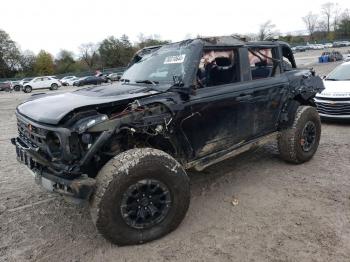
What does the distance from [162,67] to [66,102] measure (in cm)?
133

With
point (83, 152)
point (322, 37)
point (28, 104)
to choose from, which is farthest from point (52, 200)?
point (322, 37)

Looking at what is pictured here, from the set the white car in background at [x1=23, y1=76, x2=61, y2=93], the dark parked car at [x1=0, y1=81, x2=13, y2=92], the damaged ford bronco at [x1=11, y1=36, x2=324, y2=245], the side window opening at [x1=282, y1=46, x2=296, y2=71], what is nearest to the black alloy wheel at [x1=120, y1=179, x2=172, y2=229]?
the damaged ford bronco at [x1=11, y1=36, x2=324, y2=245]

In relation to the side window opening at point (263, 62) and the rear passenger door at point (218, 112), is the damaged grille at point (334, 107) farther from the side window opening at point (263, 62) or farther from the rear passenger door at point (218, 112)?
the rear passenger door at point (218, 112)

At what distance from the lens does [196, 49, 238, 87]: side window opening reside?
4340 mm

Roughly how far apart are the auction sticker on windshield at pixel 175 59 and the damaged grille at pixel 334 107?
5230 millimetres

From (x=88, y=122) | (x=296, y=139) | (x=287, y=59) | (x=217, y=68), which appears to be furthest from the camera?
(x=287, y=59)

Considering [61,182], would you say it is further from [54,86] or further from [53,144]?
[54,86]

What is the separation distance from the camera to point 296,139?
5.48m

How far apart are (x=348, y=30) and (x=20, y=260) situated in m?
104

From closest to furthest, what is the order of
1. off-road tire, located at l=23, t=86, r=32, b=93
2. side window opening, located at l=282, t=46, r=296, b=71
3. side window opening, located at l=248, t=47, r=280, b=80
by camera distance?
side window opening, located at l=248, t=47, r=280, b=80, side window opening, located at l=282, t=46, r=296, b=71, off-road tire, located at l=23, t=86, r=32, b=93

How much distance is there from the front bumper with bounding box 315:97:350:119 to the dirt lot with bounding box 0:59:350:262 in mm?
2700

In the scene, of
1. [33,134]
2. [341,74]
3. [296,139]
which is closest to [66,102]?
[33,134]

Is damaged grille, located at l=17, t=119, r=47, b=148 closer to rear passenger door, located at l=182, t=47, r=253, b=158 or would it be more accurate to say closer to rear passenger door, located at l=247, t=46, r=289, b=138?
rear passenger door, located at l=182, t=47, r=253, b=158

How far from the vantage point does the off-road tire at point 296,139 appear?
545 centimetres
